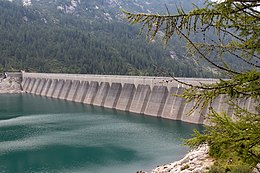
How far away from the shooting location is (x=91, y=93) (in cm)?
6950

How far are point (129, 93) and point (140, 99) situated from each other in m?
4.11

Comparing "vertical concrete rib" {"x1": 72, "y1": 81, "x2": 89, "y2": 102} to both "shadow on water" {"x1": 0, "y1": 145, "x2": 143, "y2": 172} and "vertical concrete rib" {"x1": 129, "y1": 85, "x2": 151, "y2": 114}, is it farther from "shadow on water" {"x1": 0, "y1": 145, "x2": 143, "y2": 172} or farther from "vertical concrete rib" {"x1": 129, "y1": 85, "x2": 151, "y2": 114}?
"shadow on water" {"x1": 0, "y1": 145, "x2": 143, "y2": 172}

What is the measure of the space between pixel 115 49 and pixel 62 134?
123236mm

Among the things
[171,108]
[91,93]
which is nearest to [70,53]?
[91,93]

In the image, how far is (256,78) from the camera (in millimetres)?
6129

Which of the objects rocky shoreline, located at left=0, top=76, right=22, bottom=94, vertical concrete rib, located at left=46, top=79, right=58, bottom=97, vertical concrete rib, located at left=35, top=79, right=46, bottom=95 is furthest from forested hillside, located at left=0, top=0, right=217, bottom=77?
vertical concrete rib, located at left=46, top=79, right=58, bottom=97

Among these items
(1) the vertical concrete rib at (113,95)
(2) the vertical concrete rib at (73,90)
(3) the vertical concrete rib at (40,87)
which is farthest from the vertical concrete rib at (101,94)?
(3) the vertical concrete rib at (40,87)

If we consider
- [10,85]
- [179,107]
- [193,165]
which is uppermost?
[193,165]

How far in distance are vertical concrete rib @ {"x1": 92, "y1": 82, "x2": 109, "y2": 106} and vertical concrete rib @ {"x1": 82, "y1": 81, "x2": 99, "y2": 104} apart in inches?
51.4

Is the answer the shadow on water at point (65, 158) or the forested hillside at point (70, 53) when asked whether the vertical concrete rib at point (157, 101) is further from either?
the forested hillside at point (70, 53)

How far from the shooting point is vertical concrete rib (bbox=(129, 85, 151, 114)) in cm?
5300

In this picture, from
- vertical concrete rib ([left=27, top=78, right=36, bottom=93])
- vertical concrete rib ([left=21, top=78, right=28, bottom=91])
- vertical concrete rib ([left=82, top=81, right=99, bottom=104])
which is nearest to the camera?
vertical concrete rib ([left=82, top=81, right=99, bottom=104])

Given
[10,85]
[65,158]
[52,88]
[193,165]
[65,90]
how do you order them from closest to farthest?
[193,165], [65,158], [65,90], [52,88], [10,85]

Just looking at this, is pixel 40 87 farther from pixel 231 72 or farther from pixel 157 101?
pixel 231 72
